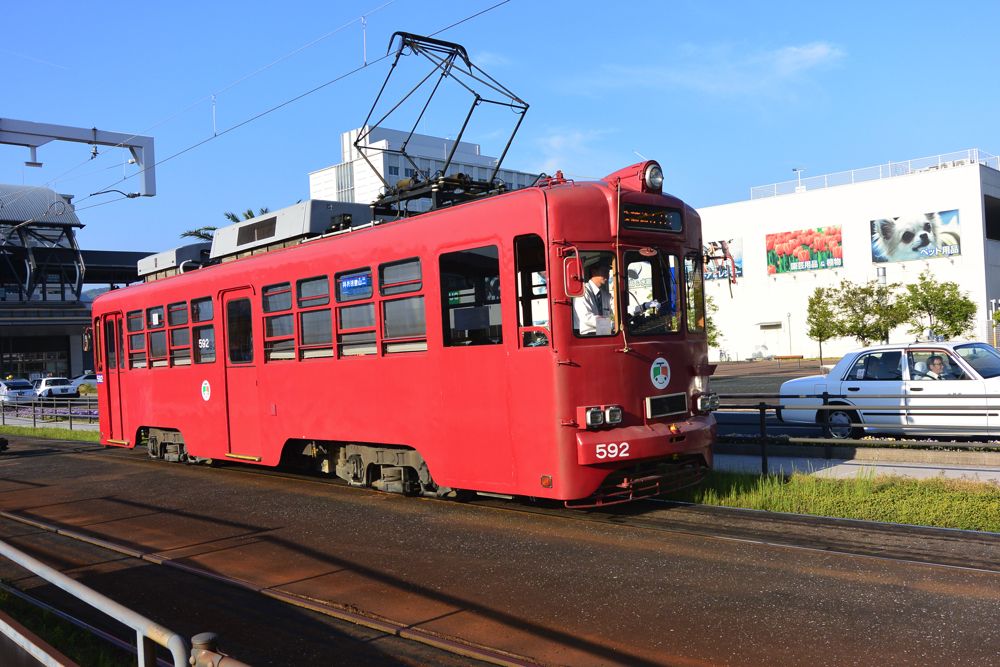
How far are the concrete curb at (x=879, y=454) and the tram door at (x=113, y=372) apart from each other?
11557 millimetres

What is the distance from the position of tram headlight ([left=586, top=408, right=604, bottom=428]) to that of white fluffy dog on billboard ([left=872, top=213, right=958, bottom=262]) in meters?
54.6

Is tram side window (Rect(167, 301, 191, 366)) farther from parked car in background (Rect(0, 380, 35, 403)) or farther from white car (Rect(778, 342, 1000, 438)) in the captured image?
parked car in background (Rect(0, 380, 35, 403))

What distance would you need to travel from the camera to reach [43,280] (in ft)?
201

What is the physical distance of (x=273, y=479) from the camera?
12.7 metres

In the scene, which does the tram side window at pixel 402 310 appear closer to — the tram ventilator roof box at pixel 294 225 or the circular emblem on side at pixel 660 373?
the tram ventilator roof box at pixel 294 225

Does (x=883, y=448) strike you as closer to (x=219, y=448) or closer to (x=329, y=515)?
(x=329, y=515)

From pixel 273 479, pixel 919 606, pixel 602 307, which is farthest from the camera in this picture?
pixel 273 479

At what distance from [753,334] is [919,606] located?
62.7 metres

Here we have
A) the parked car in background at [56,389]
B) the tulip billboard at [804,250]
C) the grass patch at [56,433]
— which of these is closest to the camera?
the grass patch at [56,433]

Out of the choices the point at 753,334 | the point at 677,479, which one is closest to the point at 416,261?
the point at 677,479

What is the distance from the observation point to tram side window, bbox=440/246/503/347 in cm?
845

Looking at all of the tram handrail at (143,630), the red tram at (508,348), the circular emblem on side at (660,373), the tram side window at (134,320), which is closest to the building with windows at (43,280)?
the tram side window at (134,320)

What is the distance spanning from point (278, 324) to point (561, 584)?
22.1 feet

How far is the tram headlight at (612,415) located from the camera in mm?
7902
